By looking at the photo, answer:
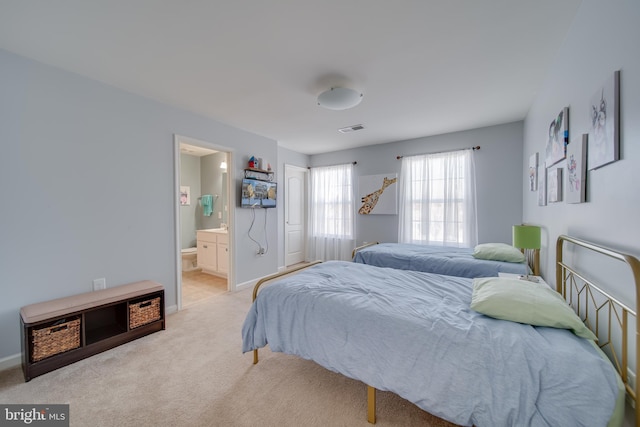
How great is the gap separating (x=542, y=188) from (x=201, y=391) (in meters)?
3.50

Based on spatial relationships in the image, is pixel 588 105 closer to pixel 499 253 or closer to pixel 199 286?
pixel 499 253

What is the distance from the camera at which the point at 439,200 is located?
4.15 m

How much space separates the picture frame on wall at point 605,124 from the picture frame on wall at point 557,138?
0.42m

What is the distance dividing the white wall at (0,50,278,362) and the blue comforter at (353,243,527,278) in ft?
8.98

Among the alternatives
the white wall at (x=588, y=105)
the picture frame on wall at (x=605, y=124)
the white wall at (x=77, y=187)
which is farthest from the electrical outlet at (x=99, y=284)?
the picture frame on wall at (x=605, y=124)

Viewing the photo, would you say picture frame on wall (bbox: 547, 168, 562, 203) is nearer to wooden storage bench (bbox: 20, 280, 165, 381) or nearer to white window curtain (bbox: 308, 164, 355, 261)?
white window curtain (bbox: 308, 164, 355, 261)

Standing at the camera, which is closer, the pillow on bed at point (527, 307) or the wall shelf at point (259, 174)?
the pillow on bed at point (527, 307)

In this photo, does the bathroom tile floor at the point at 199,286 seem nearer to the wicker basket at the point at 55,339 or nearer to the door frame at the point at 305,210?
the wicker basket at the point at 55,339

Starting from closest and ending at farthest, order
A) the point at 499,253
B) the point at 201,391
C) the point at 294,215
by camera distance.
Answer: the point at 201,391 → the point at 499,253 → the point at 294,215

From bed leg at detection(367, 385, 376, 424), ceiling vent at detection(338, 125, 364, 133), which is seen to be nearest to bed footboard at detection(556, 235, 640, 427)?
bed leg at detection(367, 385, 376, 424)

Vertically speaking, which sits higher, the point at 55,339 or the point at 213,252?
the point at 213,252

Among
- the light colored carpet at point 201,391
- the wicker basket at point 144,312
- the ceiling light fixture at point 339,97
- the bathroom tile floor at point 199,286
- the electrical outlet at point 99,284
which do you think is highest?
the ceiling light fixture at point 339,97

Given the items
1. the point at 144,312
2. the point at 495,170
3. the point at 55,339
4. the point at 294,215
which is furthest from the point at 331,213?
the point at 55,339

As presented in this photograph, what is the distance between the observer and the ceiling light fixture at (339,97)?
92.3 inches
